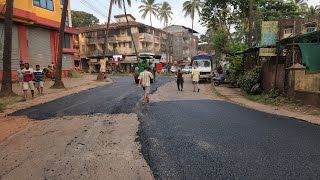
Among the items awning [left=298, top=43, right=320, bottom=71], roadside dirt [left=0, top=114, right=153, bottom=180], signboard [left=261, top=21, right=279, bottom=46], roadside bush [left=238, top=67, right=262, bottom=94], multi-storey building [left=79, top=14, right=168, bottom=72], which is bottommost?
roadside dirt [left=0, top=114, right=153, bottom=180]

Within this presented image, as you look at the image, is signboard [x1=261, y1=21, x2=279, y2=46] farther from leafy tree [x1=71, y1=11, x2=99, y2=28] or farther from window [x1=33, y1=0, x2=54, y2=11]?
leafy tree [x1=71, y1=11, x2=99, y2=28]

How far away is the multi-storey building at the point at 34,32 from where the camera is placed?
73.6 ft

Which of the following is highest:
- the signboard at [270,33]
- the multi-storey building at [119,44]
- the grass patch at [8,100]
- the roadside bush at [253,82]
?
the multi-storey building at [119,44]

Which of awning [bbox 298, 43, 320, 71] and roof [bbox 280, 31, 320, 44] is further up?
roof [bbox 280, 31, 320, 44]

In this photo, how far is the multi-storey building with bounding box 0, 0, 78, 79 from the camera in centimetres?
2242

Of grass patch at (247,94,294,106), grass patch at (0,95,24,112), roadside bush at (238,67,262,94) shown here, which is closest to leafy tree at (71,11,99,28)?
grass patch at (0,95,24,112)

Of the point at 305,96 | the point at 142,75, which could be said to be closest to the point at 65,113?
the point at 142,75

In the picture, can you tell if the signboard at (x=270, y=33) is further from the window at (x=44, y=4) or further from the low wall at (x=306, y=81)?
the window at (x=44, y=4)

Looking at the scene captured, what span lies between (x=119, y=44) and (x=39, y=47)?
2891cm

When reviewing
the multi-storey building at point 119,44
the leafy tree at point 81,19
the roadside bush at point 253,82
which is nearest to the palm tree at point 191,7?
the multi-storey building at point 119,44

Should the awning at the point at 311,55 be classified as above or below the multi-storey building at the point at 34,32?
below

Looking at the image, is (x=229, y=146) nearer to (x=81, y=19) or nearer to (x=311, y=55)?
(x=311, y=55)

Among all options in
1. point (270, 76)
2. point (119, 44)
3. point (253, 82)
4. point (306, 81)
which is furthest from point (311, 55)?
point (119, 44)

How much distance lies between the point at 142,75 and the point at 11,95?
715 centimetres
